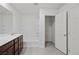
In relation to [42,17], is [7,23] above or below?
below

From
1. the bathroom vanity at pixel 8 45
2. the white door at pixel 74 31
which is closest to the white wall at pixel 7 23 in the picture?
the bathroom vanity at pixel 8 45

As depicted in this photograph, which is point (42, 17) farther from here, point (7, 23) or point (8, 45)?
point (8, 45)

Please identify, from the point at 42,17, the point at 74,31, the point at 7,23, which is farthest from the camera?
the point at 42,17

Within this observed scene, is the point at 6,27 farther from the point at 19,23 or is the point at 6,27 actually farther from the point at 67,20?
the point at 67,20

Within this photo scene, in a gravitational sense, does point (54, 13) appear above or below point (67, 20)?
above

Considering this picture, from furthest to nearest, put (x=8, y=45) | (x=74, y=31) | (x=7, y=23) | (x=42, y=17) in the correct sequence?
(x=42, y=17) < (x=7, y=23) < (x=74, y=31) < (x=8, y=45)

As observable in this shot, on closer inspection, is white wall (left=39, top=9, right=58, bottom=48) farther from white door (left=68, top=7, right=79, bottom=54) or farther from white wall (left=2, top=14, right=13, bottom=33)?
white door (left=68, top=7, right=79, bottom=54)

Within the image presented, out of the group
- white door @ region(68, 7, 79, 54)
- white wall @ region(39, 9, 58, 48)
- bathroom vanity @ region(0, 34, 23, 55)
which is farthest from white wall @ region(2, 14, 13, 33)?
white door @ region(68, 7, 79, 54)

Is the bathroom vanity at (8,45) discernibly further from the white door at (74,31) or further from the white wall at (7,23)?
the white wall at (7,23)

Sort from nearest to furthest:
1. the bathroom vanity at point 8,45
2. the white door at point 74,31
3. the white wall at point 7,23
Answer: the bathroom vanity at point 8,45
the white door at point 74,31
the white wall at point 7,23

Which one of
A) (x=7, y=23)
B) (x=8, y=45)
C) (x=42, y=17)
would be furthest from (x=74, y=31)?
(x=7, y=23)

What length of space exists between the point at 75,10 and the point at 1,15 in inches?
131

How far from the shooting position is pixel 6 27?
16.2ft
